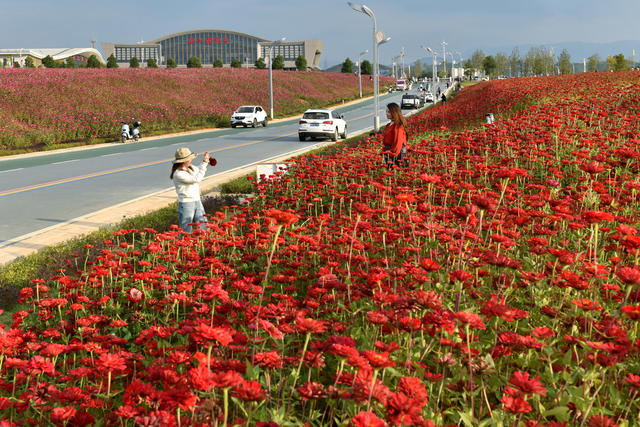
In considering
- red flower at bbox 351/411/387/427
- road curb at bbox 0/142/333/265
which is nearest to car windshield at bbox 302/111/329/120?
road curb at bbox 0/142/333/265

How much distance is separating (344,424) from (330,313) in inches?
57.2

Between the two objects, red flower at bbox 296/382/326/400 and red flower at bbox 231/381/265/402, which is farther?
red flower at bbox 296/382/326/400

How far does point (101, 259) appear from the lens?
490cm

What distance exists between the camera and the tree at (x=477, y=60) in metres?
145

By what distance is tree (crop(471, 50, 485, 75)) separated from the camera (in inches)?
5719

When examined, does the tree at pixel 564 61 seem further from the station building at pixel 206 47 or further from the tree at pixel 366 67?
the station building at pixel 206 47

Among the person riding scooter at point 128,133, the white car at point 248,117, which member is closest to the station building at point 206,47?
the white car at point 248,117

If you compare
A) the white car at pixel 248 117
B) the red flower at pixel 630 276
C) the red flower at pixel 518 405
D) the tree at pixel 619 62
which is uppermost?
the tree at pixel 619 62

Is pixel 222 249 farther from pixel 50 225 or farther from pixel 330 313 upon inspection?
pixel 50 225

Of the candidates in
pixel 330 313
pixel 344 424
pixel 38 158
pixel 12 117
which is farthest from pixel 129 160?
pixel 344 424

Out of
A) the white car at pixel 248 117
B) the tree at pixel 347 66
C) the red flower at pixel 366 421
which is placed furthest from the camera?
the tree at pixel 347 66

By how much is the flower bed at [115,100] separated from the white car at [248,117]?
9.06 ft

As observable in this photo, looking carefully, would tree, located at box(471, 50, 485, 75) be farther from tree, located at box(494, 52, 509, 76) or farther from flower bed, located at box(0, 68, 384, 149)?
flower bed, located at box(0, 68, 384, 149)

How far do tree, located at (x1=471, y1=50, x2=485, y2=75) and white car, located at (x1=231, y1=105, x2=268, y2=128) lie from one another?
116707mm
